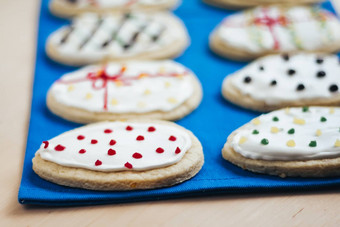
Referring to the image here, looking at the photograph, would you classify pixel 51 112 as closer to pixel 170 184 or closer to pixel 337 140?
pixel 170 184

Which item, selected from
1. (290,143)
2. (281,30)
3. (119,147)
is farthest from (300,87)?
(119,147)

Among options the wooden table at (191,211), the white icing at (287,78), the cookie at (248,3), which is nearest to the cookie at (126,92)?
the white icing at (287,78)

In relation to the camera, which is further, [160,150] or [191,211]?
[160,150]

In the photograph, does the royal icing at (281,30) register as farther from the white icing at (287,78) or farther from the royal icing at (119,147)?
the royal icing at (119,147)

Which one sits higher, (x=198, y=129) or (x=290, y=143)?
(x=290, y=143)

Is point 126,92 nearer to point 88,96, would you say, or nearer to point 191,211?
point 88,96

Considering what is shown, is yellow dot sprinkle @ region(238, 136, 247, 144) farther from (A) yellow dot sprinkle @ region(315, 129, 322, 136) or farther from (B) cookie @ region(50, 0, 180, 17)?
(B) cookie @ region(50, 0, 180, 17)

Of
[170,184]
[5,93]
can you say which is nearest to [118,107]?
[170,184]
